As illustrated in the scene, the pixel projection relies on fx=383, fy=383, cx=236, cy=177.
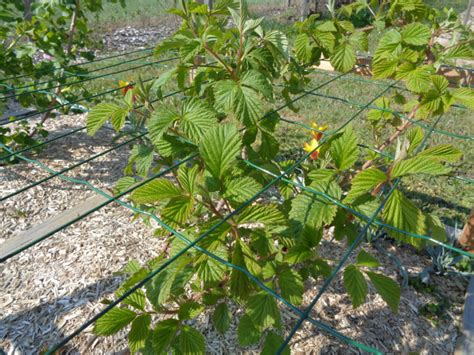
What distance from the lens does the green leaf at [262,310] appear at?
969 millimetres

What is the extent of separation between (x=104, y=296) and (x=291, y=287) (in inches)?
41.8

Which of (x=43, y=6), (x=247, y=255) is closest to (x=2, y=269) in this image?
(x=247, y=255)

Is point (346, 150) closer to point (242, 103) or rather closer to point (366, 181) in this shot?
point (366, 181)

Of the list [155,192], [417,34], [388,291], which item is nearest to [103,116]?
[155,192]

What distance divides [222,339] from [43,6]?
2.30 meters

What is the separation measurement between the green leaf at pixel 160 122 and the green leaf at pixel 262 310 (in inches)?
19.9

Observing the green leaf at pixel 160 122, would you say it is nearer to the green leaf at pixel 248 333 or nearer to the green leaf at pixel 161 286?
the green leaf at pixel 161 286

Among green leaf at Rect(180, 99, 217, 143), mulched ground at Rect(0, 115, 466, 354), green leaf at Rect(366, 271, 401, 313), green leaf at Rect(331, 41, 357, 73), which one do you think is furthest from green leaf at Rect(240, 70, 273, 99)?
mulched ground at Rect(0, 115, 466, 354)

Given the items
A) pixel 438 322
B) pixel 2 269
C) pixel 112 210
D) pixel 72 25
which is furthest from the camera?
pixel 72 25

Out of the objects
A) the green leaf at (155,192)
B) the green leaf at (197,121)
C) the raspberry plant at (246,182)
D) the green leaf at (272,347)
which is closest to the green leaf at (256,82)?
the raspberry plant at (246,182)

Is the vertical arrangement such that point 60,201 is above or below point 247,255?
below

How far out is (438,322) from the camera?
1738 millimetres

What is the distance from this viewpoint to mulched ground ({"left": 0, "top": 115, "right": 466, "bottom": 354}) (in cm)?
157

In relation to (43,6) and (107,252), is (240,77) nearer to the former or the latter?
(107,252)
